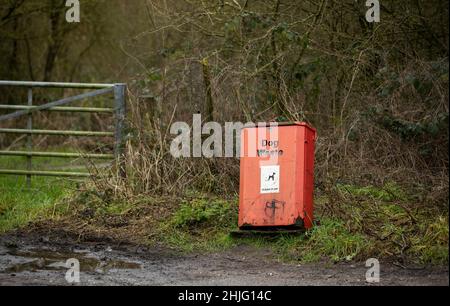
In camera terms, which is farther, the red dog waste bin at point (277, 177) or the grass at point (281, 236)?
the red dog waste bin at point (277, 177)

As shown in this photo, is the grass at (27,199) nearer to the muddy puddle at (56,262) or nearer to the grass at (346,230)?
the muddy puddle at (56,262)

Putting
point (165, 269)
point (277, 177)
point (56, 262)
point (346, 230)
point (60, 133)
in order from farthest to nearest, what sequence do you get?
1. point (60, 133)
2. point (277, 177)
3. point (346, 230)
4. point (56, 262)
5. point (165, 269)

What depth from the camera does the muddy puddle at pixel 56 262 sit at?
677cm

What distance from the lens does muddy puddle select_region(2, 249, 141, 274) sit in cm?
677

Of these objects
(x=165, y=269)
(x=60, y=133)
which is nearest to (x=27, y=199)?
(x=60, y=133)

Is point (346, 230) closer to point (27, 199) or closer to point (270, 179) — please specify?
point (270, 179)

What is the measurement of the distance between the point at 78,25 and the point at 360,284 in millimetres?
12700

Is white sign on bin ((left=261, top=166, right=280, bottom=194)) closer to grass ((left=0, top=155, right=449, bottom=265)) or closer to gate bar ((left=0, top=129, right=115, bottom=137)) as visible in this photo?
grass ((left=0, top=155, right=449, bottom=265))

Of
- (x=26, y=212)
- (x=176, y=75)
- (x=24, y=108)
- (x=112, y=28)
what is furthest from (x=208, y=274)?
(x=112, y=28)

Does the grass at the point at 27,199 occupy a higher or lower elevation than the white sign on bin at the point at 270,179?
lower

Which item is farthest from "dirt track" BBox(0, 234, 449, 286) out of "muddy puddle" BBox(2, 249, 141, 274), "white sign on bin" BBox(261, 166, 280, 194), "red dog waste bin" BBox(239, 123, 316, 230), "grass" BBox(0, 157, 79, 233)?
"grass" BBox(0, 157, 79, 233)

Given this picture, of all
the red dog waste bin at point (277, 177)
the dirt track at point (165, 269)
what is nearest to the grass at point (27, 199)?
the dirt track at point (165, 269)

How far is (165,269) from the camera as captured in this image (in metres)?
6.83

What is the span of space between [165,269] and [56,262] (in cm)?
107
